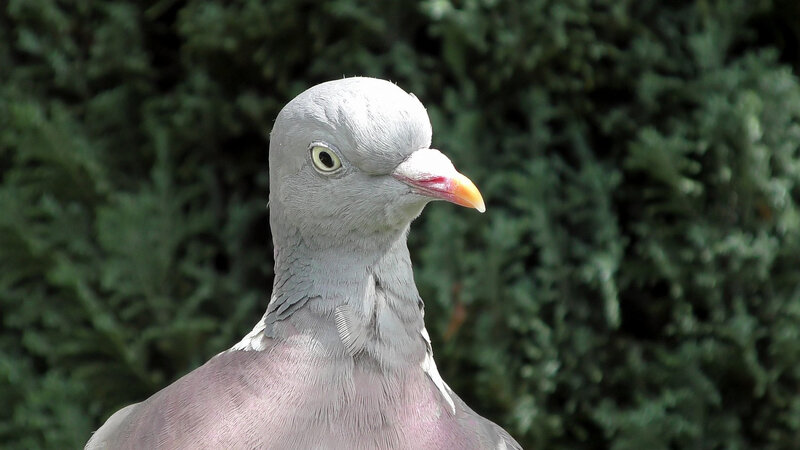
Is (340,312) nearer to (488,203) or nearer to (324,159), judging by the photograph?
(324,159)

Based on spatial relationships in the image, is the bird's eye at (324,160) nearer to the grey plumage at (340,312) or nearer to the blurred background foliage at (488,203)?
the grey plumage at (340,312)

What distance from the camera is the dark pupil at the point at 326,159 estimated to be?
1.55 meters

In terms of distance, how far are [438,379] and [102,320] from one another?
156cm

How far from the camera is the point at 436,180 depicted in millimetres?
1487

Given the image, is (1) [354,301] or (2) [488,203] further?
(2) [488,203]

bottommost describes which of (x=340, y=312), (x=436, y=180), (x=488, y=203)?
(x=340, y=312)

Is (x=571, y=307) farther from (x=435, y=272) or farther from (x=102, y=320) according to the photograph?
(x=102, y=320)

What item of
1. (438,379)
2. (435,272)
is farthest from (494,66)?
(438,379)

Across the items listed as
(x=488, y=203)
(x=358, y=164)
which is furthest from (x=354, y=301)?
(x=488, y=203)

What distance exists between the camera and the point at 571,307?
2854 millimetres

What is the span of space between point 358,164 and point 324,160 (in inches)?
2.7

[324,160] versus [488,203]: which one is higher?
[324,160]

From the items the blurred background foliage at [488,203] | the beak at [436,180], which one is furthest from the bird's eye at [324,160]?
the blurred background foliage at [488,203]

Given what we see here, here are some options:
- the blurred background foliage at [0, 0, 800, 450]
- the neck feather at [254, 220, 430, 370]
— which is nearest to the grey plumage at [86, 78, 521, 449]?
the neck feather at [254, 220, 430, 370]
